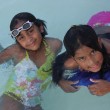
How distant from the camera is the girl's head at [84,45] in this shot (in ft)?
4.36

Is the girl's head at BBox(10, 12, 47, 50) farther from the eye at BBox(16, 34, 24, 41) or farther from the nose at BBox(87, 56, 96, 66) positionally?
the nose at BBox(87, 56, 96, 66)

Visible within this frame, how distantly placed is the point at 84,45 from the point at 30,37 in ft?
1.25

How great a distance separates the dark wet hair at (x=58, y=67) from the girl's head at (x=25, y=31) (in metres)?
0.14

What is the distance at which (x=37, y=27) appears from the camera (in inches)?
66.0

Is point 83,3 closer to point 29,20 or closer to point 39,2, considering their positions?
point 39,2

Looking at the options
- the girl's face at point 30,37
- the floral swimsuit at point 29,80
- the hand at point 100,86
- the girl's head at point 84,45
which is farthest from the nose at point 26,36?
the hand at point 100,86

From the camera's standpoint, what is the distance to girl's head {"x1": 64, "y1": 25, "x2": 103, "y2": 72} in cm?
133

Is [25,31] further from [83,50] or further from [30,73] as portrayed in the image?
[83,50]

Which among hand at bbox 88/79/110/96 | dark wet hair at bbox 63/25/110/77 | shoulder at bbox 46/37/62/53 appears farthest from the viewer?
shoulder at bbox 46/37/62/53

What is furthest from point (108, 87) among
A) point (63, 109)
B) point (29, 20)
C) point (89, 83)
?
point (29, 20)

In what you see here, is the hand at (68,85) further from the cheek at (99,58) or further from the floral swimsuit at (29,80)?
the cheek at (99,58)

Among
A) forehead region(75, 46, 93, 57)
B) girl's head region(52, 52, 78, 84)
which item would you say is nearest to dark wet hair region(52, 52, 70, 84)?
girl's head region(52, 52, 78, 84)

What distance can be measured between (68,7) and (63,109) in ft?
3.06

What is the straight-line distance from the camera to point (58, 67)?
161cm
